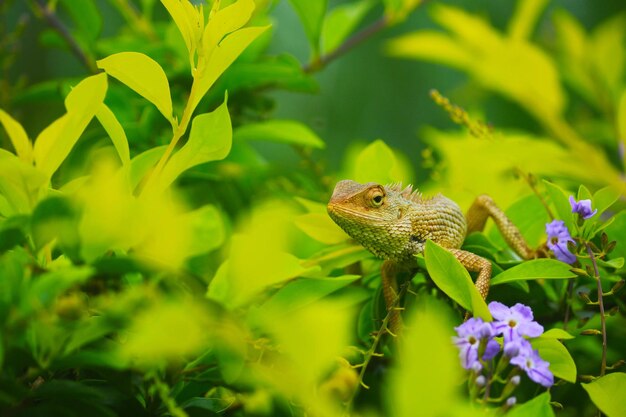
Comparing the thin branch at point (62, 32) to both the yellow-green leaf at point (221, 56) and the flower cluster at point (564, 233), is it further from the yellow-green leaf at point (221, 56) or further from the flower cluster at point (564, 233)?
the flower cluster at point (564, 233)

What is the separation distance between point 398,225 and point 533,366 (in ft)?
0.61

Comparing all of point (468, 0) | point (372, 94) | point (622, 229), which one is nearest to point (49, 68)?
point (372, 94)

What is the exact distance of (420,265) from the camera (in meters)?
0.57

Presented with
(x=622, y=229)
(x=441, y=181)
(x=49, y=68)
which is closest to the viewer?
(x=622, y=229)

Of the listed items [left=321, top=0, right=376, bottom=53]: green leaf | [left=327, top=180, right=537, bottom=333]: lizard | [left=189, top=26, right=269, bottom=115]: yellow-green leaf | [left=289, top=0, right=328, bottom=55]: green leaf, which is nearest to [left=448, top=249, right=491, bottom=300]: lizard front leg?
[left=327, top=180, right=537, bottom=333]: lizard

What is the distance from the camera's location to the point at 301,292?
1.62 ft

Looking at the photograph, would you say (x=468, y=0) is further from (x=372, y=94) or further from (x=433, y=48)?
(x=433, y=48)

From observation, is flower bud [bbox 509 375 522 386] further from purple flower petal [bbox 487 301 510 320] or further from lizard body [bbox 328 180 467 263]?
lizard body [bbox 328 180 467 263]

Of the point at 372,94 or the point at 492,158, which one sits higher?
the point at 492,158

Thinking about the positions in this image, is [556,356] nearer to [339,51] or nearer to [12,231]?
[12,231]

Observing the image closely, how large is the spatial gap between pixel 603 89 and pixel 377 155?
448 mm

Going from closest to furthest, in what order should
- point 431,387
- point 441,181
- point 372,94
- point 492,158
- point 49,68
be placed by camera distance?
point 431,387
point 492,158
point 441,181
point 49,68
point 372,94

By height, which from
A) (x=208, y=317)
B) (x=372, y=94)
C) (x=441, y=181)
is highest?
(x=208, y=317)

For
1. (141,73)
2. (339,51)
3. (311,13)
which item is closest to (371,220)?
(141,73)
